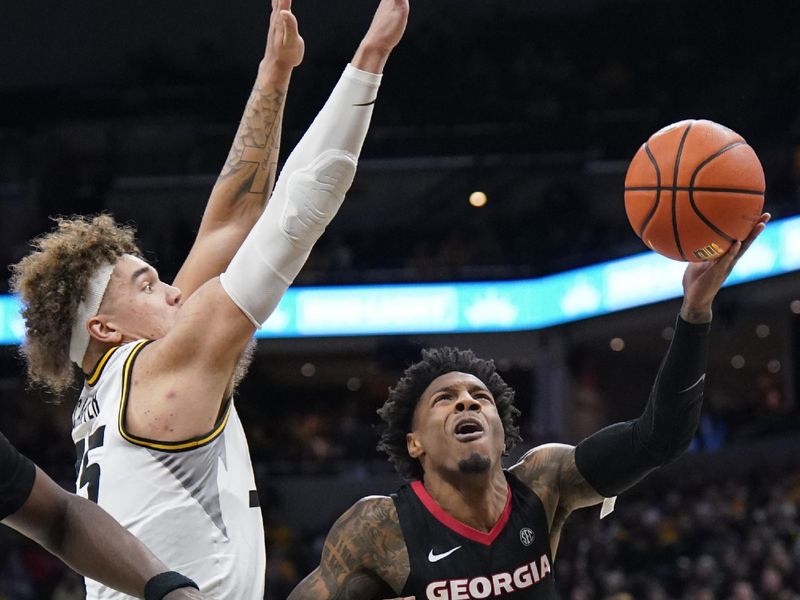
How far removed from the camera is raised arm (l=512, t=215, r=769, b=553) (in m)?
3.38

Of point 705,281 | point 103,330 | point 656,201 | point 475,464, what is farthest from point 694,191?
point 103,330

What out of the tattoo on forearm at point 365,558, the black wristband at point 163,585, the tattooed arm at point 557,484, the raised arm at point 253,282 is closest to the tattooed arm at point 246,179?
the raised arm at point 253,282

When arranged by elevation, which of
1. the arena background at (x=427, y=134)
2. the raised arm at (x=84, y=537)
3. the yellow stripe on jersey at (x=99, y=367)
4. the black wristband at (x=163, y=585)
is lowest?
the black wristband at (x=163, y=585)

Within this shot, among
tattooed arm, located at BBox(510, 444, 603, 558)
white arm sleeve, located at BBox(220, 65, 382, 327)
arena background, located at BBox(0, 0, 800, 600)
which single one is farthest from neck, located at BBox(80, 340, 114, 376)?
arena background, located at BBox(0, 0, 800, 600)

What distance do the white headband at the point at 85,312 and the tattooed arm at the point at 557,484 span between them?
4.66ft

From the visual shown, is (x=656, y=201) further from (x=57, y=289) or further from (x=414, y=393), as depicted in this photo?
(x=57, y=289)

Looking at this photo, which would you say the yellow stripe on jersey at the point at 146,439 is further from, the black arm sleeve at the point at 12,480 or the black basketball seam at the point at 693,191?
the black basketball seam at the point at 693,191

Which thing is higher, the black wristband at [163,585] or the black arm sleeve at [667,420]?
the black arm sleeve at [667,420]

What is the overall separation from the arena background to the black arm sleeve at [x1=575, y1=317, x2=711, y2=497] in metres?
12.2

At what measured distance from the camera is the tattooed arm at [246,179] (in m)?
3.51

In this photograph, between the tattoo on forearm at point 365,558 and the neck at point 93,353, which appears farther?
the tattoo on forearm at point 365,558

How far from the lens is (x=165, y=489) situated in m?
2.82

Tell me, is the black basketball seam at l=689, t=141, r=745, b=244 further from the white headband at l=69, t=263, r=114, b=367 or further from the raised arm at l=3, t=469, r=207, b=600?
the raised arm at l=3, t=469, r=207, b=600

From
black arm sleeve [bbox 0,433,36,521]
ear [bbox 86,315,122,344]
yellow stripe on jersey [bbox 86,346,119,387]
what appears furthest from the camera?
ear [bbox 86,315,122,344]
